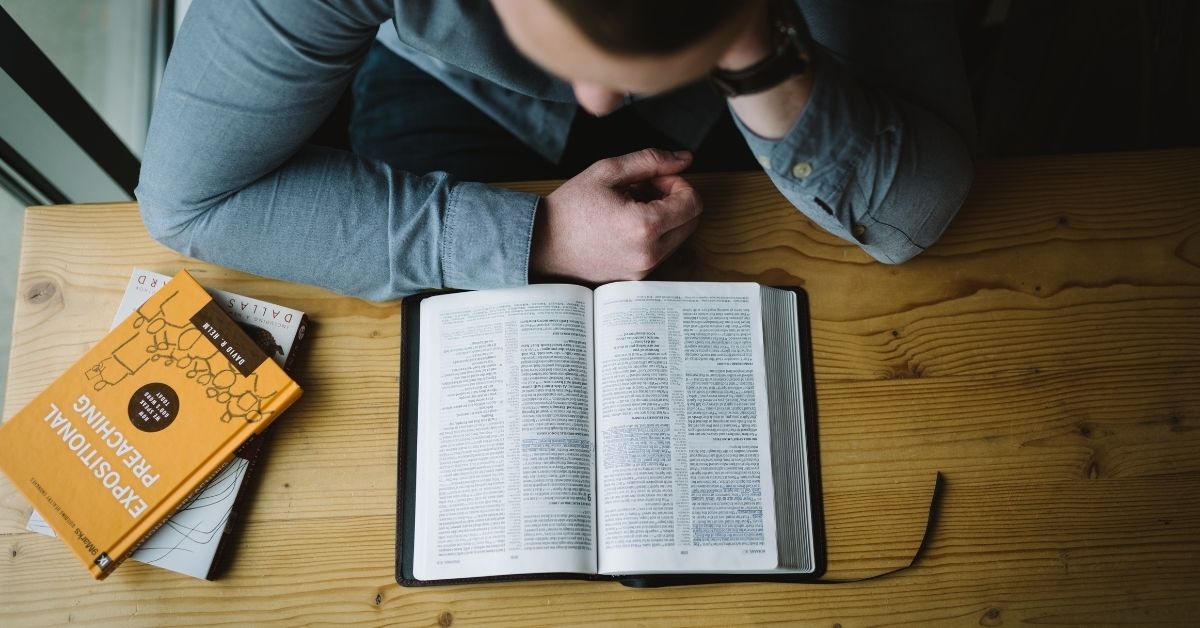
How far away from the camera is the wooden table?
0.74 meters

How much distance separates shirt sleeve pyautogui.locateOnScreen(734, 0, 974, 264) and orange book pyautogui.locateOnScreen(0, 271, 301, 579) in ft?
1.87

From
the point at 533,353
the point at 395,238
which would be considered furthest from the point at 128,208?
the point at 533,353

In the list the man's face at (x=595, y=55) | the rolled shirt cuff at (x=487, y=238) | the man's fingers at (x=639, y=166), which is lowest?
the man's fingers at (x=639, y=166)

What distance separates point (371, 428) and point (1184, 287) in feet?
2.94

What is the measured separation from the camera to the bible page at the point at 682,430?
2.37 feet

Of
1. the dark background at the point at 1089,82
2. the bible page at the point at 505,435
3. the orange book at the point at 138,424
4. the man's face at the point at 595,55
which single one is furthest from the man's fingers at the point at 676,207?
the dark background at the point at 1089,82

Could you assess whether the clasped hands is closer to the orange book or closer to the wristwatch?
the wristwatch

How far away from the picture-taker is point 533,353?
76cm

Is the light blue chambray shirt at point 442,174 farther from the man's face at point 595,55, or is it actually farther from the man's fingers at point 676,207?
the man's face at point 595,55

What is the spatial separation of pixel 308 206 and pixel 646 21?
0.48m

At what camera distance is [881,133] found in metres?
0.70

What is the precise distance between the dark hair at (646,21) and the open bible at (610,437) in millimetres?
370

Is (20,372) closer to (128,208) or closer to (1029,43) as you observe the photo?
(128,208)

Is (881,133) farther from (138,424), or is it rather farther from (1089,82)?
(1089,82)
